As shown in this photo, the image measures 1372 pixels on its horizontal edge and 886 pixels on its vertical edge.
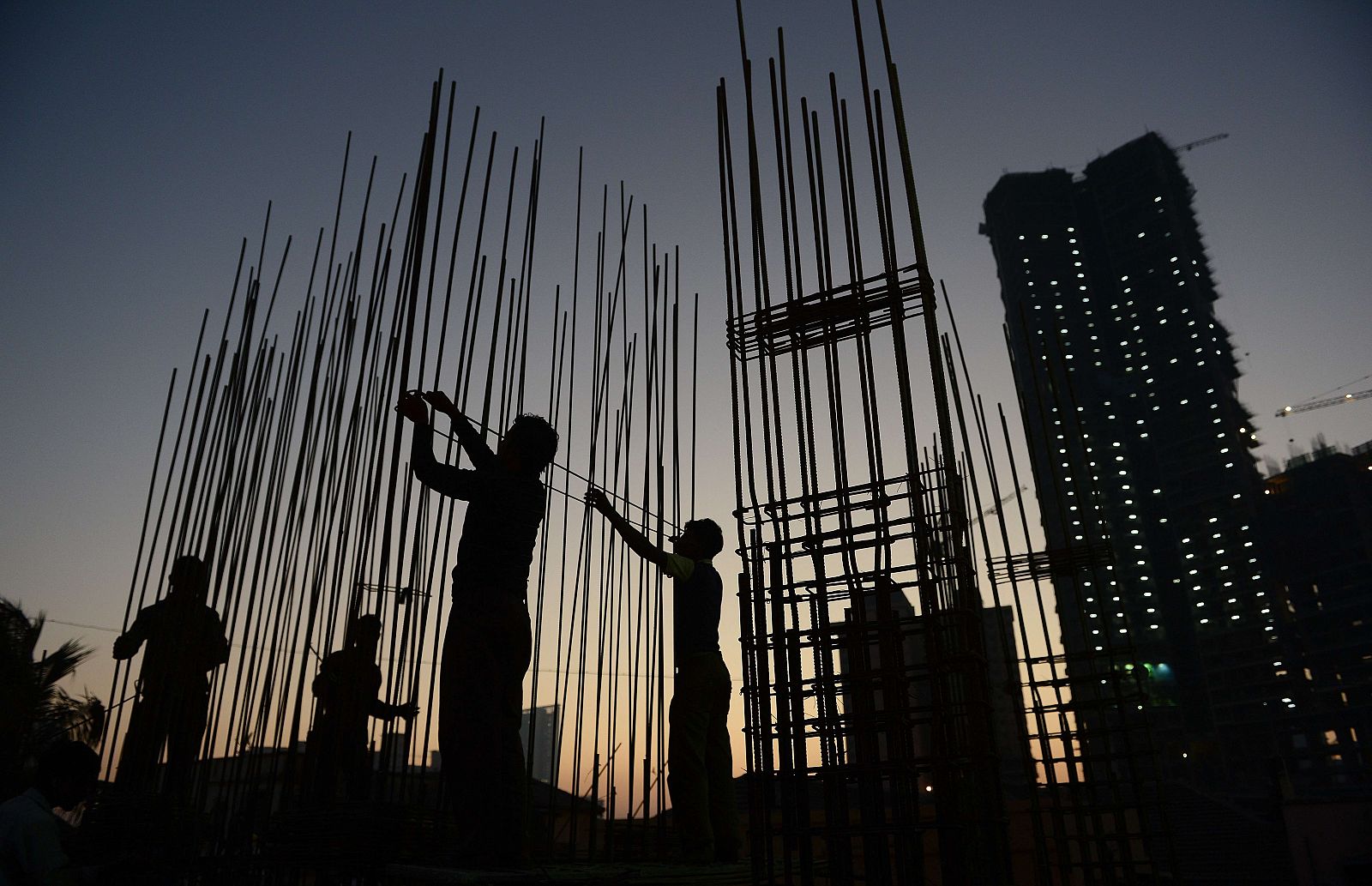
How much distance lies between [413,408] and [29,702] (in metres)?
5.64

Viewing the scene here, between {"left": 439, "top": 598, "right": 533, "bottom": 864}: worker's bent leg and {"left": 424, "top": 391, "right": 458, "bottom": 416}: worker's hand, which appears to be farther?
{"left": 424, "top": 391, "right": 458, "bottom": 416}: worker's hand

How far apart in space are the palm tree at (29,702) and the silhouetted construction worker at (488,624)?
405 cm

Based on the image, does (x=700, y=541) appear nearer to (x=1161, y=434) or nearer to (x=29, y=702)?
(x=29, y=702)

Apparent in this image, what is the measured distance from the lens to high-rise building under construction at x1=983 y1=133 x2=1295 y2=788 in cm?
6112

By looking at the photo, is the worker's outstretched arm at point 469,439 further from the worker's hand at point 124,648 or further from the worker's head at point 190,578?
the worker's hand at point 124,648

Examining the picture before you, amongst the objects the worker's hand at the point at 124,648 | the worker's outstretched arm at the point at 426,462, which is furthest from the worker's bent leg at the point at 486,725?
the worker's hand at the point at 124,648

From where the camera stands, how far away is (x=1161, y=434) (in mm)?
73312

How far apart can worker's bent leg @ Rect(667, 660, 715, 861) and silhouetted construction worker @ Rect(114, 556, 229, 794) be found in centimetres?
260

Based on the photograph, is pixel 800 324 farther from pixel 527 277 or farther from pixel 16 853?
pixel 16 853

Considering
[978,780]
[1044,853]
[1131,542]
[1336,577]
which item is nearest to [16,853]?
[978,780]

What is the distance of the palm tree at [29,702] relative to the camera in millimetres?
5961

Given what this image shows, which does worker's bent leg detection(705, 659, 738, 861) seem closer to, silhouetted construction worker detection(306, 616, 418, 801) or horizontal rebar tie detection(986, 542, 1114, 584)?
silhouetted construction worker detection(306, 616, 418, 801)

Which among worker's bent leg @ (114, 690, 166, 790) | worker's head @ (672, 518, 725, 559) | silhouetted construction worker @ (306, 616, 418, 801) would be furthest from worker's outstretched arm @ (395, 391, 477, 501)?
worker's bent leg @ (114, 690, 166, 790)

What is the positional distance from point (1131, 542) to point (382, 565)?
7889 cm
